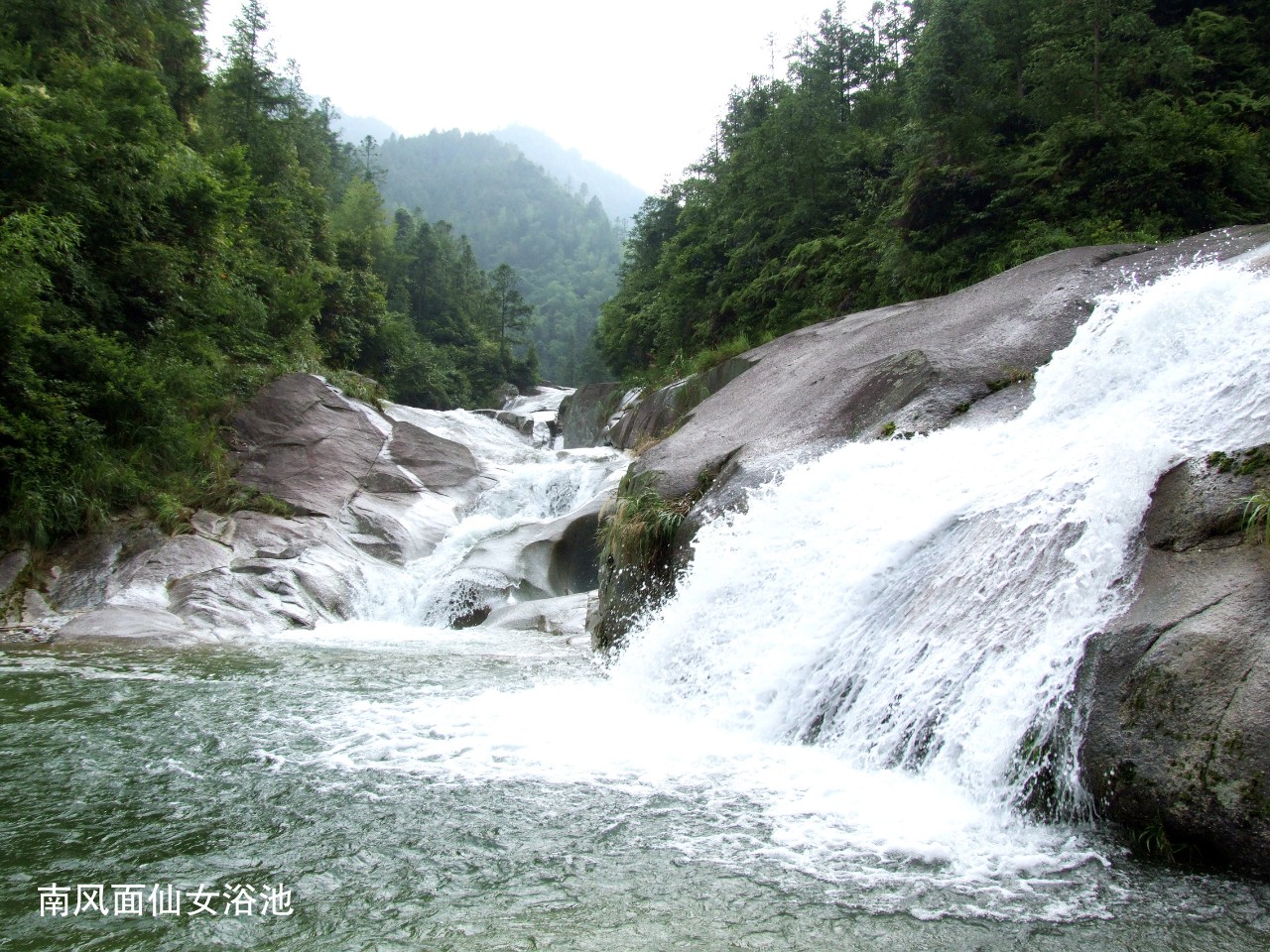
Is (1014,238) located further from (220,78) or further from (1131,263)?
(220,78)

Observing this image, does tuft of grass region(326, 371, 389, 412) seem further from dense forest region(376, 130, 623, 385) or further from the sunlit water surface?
dense forest region(376, 130, 623, 385)

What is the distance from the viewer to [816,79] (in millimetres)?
22703

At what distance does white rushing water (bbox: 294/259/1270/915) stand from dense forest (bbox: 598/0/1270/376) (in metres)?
6.46

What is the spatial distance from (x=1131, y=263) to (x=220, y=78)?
31.9 meters

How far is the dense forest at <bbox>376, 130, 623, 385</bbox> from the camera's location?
111875 mm

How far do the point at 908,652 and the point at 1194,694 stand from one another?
1705 millimetres

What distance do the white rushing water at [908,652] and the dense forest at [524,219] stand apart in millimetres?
89197

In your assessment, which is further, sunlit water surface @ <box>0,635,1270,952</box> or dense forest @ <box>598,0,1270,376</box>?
dense forest @ <box>598,0,1270,376</box>

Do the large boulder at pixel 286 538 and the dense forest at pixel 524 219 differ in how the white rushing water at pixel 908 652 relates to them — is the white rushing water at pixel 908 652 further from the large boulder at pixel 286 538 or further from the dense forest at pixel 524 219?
the dense forest at pixel 524 219

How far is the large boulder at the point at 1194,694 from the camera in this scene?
336 cm

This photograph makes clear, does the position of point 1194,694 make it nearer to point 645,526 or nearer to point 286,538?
point 645,526

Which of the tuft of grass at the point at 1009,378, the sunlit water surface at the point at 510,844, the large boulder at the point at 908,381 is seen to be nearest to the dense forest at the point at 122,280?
the sunlit water surface at the point at 510,844

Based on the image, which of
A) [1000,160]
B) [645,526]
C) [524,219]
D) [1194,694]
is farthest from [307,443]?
[524,219]

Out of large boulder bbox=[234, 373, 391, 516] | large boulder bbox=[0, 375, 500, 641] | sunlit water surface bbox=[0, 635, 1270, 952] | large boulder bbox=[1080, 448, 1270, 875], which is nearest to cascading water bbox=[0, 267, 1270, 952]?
sunlit water surface bbox=[0, 635, 1270, 952]
